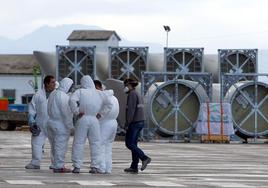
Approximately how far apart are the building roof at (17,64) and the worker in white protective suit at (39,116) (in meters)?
93.2

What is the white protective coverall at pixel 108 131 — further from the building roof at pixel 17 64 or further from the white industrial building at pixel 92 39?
the white industrial building at pixel 92 39

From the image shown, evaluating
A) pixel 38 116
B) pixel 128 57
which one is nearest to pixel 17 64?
pixel 128 57

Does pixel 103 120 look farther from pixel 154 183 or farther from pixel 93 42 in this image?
pixel 93 42

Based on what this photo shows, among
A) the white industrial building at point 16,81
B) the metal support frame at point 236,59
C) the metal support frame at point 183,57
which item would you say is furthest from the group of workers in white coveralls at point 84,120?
the white industrial building at point 16,81

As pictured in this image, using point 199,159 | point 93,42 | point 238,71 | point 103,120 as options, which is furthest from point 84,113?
point 93,42

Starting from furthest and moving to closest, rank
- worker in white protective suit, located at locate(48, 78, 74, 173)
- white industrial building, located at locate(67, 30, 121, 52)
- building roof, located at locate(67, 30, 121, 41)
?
building roof, located at locate(67, 30, 121, 41)
white industrial building, located at locate(67, 30, 121, 52)
worker in white protective suit, located at locate(48, 78, 74, 173)

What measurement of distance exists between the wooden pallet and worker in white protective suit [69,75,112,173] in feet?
79.5

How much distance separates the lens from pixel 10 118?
6638cm

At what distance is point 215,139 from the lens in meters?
42.1

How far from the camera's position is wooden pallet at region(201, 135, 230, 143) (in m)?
41.9

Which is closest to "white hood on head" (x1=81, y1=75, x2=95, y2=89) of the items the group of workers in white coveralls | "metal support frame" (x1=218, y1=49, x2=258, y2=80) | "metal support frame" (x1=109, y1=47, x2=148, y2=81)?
the group of workers in white coveralls

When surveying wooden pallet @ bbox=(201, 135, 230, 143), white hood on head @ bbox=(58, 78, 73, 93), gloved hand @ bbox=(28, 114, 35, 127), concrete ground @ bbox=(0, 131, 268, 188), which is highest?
white hood on head @ bbox=(58, 78, 73, 93)

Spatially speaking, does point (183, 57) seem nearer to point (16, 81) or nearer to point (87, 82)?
point (87, 82)

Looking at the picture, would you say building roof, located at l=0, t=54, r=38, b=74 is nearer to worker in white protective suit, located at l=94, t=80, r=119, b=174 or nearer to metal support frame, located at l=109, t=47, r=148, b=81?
metal support frame, located at l=109, t=47, r=148, b=81
